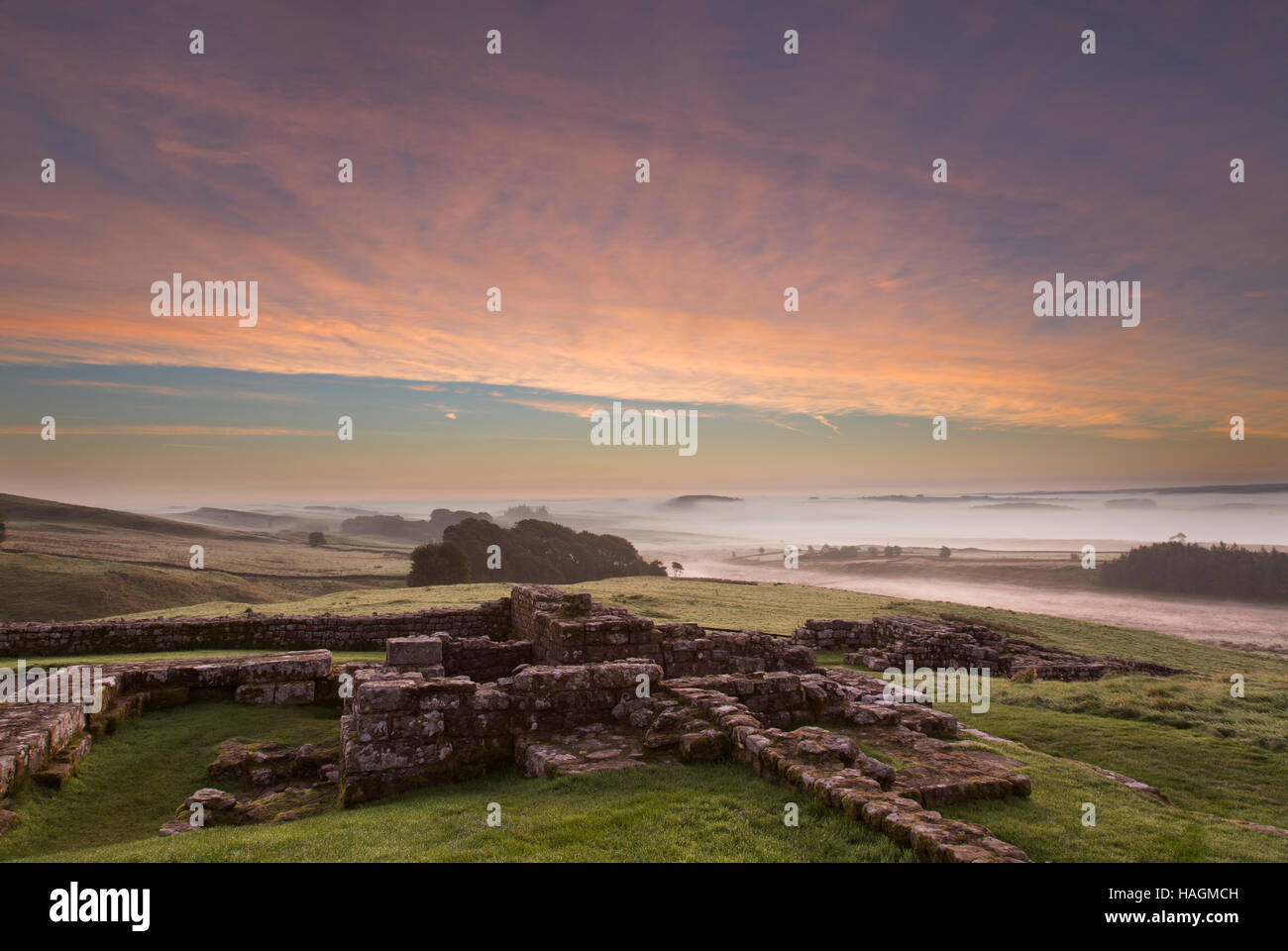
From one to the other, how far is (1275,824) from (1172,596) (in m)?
64.9

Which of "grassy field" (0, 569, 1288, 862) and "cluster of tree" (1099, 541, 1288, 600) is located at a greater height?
"grassy field" (0, 569, 1288, 862)

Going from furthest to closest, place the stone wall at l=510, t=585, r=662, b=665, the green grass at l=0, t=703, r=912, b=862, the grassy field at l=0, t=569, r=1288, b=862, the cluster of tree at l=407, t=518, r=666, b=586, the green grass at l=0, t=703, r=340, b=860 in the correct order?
the cluster of tree at l=407, t=518, r=666, b=586 < the stone wall at l=510, t=585, r=662, b=665 < the green grass at l=0, t=703, r=340, b=860 < the grassy field at l=0, t=569, r=1288, b=862 < the green grass at l=0, t=703, r=912, b=862

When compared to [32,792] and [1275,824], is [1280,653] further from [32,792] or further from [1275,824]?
[32,792]

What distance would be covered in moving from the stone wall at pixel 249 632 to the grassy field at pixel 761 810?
755cm

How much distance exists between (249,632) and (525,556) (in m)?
44.3

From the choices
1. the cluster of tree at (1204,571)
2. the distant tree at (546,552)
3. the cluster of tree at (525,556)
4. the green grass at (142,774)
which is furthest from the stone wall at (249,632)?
the cluster of tree at (1204,571)

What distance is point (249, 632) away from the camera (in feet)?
62.2

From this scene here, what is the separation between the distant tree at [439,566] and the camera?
5075cm

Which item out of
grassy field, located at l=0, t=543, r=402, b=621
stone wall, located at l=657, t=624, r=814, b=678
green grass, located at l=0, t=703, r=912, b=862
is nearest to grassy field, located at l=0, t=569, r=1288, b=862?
green grass, located at l=0, t=703, r=912, b=862

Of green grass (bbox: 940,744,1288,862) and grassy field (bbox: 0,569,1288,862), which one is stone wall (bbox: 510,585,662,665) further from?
green grass (bbox: 940,744,1288,862)

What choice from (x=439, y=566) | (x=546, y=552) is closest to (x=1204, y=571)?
(x=546, y=552)

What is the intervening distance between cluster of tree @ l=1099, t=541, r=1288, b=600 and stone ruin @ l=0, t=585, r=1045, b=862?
65.8m

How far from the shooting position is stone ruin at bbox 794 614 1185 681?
2212 centimetres
